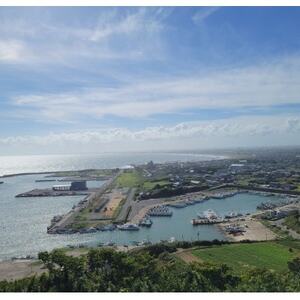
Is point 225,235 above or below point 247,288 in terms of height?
below

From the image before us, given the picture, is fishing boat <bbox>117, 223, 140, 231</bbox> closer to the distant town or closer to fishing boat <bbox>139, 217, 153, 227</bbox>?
the distant town

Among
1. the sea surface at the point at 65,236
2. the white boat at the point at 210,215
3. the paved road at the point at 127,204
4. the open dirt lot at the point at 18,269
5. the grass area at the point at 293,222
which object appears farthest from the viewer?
the white boat at the point at 210,215

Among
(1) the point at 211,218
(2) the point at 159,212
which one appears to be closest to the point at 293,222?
(1) the point at 211,218

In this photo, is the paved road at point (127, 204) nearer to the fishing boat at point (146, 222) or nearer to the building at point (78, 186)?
the fishing boat at point (146, 222)

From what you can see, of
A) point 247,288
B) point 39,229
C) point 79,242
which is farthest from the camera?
point 39,229

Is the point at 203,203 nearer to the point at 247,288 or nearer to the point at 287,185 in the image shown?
the point at 287,185

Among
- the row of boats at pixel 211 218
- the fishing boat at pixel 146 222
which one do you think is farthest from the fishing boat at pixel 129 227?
the row of boats at pixel 211 218

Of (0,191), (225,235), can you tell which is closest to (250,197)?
(225,235)

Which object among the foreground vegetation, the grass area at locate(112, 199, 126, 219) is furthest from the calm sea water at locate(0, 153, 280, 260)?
the foreground vegetation
